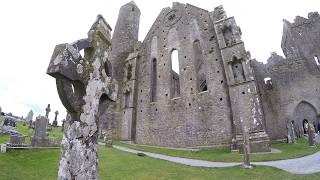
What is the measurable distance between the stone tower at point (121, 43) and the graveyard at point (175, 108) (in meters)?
0.13

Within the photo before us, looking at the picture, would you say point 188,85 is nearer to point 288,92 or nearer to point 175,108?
point 175,108

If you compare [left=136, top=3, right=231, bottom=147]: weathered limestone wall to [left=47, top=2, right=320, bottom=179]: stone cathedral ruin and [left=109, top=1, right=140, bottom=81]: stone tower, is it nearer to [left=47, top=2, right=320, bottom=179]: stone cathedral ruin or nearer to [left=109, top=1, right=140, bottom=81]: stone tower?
[left=47, top=2, right=320, bottom=179]: stone cathedral ruin

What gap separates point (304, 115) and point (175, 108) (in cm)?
1357

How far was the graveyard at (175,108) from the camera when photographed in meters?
3.90

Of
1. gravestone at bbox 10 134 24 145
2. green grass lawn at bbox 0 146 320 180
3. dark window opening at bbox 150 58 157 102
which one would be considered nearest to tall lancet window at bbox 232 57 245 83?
dark window opening at bbox 150 58 157 102

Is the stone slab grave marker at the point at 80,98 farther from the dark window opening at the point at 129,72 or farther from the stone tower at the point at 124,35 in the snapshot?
the stone tower at the point at 124,35

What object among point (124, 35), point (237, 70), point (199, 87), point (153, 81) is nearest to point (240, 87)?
point (237, 70)

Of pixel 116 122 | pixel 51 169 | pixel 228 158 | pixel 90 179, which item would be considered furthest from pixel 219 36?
pixel 90 179

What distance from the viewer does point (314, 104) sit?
2369cm

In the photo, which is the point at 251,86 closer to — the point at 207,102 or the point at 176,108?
the point at 207,102

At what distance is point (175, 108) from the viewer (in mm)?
20266

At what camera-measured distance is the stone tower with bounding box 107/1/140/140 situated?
23013 millimetres

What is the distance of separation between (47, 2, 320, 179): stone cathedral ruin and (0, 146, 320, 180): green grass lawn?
233 inches

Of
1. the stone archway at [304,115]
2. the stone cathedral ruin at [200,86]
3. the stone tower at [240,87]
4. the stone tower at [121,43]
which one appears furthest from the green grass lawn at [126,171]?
the stone archway at [304,115]
